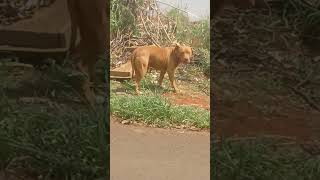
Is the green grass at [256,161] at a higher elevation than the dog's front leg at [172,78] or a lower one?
lower

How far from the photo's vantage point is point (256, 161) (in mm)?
3031

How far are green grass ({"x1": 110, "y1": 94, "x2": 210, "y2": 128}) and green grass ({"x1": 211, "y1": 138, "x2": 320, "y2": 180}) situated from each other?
4.01 meters

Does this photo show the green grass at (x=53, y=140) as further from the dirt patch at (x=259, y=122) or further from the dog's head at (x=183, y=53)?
the dog's head at (x=183, y=53)

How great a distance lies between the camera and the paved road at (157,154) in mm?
5020

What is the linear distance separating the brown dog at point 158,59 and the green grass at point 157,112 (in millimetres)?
893

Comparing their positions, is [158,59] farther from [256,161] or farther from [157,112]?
[256,161]

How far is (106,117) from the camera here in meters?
3.12

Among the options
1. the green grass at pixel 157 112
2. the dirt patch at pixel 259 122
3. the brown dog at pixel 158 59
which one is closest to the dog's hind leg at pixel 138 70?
the brown dog at pixel 158 59

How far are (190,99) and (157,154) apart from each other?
2.94 meters

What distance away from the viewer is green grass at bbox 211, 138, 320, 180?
3.02 meters

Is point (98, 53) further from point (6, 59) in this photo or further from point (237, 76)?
point (237, 76)

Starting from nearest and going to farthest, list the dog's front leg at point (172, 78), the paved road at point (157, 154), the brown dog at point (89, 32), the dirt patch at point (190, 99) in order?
the brown dog at point (89, 32) < the paved road at point (157, 154) < the dirt patch at point (190, 99) < the dog's front leg at point (172, 78)

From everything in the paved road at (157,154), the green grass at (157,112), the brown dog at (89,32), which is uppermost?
the brown dog at (89,32)

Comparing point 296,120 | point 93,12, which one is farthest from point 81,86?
point 296,120
